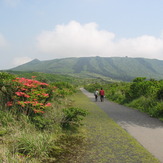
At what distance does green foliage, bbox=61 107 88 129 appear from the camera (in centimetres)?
670

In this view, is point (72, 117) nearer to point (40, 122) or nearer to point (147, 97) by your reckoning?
point (40, 122)

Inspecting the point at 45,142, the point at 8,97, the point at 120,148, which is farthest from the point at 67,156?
the point at 8,97

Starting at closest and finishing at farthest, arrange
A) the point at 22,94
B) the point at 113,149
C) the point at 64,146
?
the point at 113,149
the point at 64,146
the point at 22,94

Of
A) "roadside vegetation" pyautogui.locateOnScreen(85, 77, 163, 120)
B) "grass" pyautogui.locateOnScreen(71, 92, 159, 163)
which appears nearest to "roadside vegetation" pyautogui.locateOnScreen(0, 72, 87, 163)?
"grass" pyautogui.locateOnScreen(71, 92, 159, 163)

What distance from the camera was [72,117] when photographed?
687 cm

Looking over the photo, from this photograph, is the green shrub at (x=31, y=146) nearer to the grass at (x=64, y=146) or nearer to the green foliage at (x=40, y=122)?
the grass at (x=64, y=146)

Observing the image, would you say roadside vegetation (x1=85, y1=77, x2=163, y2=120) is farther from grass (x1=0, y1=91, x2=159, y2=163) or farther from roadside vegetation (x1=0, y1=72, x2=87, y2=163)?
roadside vegetation (x1=0, y1=72, x2=87, y2=163)

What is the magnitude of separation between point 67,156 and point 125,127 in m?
3.77

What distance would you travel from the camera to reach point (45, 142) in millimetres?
4852

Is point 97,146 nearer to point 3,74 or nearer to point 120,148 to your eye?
point 120,148

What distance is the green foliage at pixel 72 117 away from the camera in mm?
6703

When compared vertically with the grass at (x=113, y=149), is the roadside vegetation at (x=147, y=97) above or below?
above

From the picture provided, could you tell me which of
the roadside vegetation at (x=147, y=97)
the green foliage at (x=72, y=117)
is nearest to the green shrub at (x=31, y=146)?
the green foliage at (x=72, y=117)

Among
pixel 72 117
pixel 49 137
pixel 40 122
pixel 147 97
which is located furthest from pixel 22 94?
pixel 147 97
